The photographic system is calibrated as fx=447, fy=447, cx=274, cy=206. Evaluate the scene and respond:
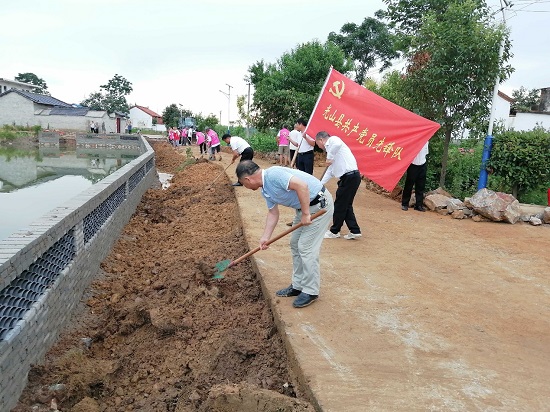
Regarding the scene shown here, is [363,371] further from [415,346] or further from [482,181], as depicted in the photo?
[482,181]

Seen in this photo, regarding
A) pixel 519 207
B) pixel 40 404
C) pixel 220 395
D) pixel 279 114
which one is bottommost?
pixel 40 404

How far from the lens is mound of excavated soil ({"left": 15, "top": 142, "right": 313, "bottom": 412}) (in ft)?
9.13

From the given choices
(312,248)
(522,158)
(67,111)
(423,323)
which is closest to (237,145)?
(522,158)

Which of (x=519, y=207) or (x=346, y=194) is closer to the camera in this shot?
(x=346, y=194)

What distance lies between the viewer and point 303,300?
3.70 meters

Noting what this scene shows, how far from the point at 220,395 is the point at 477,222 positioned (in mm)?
6232

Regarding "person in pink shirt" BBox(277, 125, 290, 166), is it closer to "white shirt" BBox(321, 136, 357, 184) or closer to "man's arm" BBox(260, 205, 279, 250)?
"white shirt" BBox(321, 136, 357, 184)

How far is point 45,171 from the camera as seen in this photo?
56.3 ft

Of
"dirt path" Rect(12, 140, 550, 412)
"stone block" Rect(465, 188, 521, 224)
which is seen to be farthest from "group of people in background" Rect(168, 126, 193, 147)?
"dirt path" Rect(12, 140, 550, 412)

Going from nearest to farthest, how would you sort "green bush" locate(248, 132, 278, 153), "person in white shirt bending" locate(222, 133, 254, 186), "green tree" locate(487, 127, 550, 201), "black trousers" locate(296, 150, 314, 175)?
"green tree" locate(487, 127, 550, 201)
"black trousers" locate(296, 150, 314, 175)
"person in white shirt bending" locate(222, 133, 254, 186)
"green bush" locate(248, 132, 278, 153)

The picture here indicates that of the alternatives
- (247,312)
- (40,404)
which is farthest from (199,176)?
(40,404)

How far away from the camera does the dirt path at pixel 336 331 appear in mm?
2662

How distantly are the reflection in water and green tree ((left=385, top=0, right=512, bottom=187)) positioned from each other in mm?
6541

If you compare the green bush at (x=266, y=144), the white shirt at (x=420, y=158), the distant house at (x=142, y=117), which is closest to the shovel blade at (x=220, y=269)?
the white shirt at (x=420, y=158)
